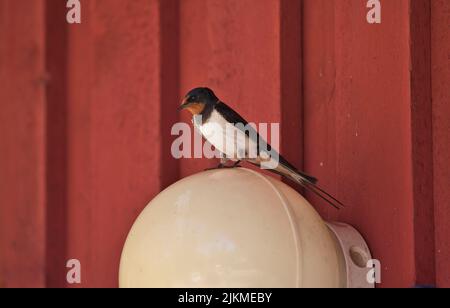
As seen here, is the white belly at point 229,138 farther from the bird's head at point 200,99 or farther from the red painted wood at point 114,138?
the red painted wood at point 114,138

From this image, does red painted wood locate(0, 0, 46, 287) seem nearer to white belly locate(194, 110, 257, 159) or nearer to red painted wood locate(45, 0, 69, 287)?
red painted wood locate(45, 0, 69, 287)

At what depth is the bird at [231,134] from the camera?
Result: 192 cm

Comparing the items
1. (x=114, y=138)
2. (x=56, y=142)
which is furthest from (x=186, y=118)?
(x=56, y=142)

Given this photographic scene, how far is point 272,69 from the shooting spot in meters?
2.15

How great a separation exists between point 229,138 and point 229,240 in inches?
24.7

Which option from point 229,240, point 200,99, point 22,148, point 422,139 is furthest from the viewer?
point 22,148

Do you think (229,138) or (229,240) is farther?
(229,138)

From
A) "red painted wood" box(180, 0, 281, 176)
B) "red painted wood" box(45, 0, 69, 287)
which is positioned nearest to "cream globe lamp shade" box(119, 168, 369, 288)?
A: "red painted wood" box(180, 0, 281, 176)

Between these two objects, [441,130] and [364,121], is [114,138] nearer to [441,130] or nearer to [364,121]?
[364,121]

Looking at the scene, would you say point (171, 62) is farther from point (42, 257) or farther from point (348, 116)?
point (42, 257)

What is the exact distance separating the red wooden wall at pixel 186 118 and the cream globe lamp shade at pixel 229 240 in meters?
0.48

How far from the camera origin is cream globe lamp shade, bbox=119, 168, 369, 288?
137 cm

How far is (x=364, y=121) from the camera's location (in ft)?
6.73

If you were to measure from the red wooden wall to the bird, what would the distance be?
18 centimetres
